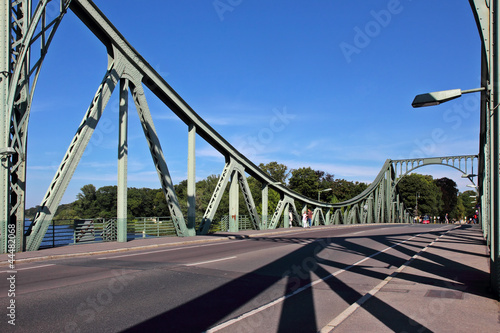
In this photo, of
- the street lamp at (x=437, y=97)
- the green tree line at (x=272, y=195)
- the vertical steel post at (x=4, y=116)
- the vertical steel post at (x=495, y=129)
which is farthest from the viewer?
the green tree line at (x=272, y=195)

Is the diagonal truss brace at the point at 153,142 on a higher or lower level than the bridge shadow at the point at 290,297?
higher

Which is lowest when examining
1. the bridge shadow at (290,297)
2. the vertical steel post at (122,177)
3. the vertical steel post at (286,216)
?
the vertical steel post at (286,216)

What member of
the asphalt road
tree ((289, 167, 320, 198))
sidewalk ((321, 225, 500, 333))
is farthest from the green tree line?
sidewalk ((321, 225, 500, 333))

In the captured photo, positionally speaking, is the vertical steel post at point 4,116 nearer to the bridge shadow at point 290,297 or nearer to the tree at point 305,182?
the bridge shadow at point 290,297

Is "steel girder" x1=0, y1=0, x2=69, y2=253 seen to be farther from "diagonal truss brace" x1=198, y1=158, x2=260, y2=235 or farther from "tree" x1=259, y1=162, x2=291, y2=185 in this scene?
"tree" x1=259, y1=162, x2=291, y2=185

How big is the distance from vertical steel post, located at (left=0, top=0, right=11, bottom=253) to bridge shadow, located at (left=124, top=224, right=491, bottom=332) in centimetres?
913

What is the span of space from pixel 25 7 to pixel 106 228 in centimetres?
1068

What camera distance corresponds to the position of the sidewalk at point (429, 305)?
5.49 m

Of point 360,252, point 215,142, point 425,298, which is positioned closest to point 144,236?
point 215,142

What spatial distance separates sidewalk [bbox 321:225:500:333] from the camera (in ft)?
18.0

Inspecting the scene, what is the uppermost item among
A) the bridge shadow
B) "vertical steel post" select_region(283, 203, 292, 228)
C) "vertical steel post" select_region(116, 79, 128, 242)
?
"vertical steel post" select_region(116, 79, 128, 242)

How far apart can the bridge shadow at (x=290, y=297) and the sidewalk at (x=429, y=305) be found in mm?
29

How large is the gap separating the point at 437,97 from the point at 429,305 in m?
4.02

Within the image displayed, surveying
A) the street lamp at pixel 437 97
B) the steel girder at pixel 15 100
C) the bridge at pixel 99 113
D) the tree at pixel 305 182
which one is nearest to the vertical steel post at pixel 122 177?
the bridge at pixel 99 113
